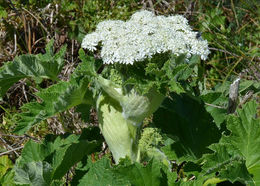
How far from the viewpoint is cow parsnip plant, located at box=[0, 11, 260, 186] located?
2367mm

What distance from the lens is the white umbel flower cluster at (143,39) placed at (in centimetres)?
236

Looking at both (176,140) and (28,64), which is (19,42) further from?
(176,140)

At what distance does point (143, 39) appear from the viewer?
2.41 m

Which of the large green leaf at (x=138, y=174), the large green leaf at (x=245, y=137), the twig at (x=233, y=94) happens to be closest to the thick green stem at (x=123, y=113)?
the large green leaf at (x=138, y=174)

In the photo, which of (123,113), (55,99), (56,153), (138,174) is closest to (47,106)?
(55,99)

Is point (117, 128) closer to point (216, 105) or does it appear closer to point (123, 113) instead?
point (123, 113)

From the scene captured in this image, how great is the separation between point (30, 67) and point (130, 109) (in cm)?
73

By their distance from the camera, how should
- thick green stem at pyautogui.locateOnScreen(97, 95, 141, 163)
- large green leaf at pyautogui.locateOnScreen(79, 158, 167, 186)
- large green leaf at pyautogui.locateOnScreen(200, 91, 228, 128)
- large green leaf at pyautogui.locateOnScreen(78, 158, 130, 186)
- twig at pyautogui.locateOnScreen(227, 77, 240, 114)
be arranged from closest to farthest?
large green leaf at pyautogui.locateOnScreen(79, 158, 167, 186)
large green leaf at pyautogui.locateOnScreen(78, 158, 130, 186)
thick green stem at pyautogui.locateOnScreen(97, 95, 141, 163)
twig at pyautogui.locateOnScreen(227, 77, 240, 114)
large green leaf at pyautogui.locateOnScreen(200, 91, 228, 128)

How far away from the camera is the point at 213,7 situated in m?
5.39

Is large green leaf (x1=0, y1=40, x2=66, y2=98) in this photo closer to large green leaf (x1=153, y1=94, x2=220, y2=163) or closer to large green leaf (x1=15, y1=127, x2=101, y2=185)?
large green leaf (x1=15, y1=127, x2=101, y2=185)

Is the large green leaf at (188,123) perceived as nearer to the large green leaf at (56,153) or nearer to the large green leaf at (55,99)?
the large green leaf at (56,153)

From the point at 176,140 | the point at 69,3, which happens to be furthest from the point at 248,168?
the point at 69,3

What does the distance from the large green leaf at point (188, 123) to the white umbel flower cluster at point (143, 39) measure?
2.09ft

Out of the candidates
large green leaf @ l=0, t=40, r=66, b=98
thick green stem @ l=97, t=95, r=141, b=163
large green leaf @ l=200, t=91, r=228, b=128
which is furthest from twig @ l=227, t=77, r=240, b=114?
large green leaf @ l=0, t=40, r=66, b=98
